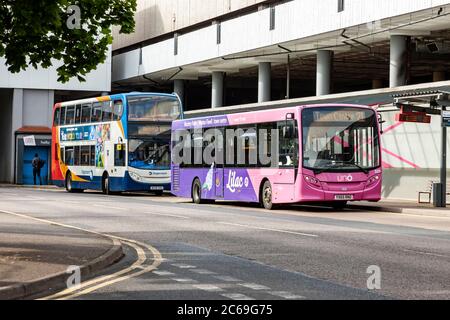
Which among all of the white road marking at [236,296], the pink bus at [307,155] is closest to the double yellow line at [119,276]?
the white road marking at [236,296]

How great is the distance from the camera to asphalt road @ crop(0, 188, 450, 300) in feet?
32.1

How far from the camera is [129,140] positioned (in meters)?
36.3

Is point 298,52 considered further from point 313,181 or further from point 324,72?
point 313,181

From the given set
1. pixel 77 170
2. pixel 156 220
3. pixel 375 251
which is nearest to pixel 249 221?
pixel 156 220

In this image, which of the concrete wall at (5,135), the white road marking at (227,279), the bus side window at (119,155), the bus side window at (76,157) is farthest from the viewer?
the concrete wall at (5,135)

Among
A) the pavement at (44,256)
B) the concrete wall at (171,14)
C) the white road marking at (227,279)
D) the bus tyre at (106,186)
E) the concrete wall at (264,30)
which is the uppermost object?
the concrete wall at (171,14)

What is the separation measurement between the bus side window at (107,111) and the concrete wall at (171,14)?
11.1 metres

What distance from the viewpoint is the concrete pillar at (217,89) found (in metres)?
50.2

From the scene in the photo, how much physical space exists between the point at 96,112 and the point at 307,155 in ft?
52.4

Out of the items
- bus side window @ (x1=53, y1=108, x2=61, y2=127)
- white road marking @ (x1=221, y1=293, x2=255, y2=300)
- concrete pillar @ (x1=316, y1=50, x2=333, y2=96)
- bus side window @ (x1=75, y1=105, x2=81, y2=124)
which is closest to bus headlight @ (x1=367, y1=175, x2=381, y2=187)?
concrete pillar @ (x1=316, y1=50, x2=333, y2=96)

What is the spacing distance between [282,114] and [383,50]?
18.9 metres

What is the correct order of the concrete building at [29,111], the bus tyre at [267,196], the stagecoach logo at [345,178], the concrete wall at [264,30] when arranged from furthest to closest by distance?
the concrete building at [29,111]
the concrete wall at [264,30]
the bus tyre at [267,196]
the stagecoach logo at [345,178]

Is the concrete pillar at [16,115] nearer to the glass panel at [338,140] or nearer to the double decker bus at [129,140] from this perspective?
the double decker bus at [129,140]
